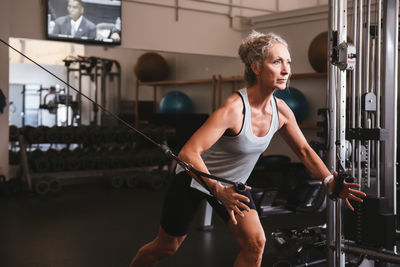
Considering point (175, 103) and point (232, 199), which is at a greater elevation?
point (175, 103)

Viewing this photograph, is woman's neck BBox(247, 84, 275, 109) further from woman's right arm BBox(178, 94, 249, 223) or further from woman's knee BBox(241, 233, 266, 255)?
woman's knee BBox(241, 233, 266, 255)

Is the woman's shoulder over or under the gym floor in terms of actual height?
over

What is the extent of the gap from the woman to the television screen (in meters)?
4.23

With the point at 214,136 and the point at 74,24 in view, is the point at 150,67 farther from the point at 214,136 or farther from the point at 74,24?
the point at 214,136

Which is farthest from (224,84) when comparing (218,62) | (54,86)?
(54,86)

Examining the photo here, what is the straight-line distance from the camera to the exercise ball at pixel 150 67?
23.7 ft

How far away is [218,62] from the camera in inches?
292

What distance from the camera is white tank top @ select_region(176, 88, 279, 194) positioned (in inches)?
72.7

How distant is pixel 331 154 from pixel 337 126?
146 mm

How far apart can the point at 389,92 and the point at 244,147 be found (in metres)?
1.17

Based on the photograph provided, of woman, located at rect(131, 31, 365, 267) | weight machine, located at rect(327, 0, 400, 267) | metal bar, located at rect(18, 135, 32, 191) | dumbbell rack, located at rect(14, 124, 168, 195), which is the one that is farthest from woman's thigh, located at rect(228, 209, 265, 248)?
metal bar, located at rect(18, 135, 32, 191)

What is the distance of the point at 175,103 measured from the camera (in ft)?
23.8

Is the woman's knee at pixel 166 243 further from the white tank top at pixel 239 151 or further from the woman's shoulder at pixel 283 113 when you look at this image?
the woman's shoulder at pixel 283 113

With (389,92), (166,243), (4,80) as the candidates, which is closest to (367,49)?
(389,92)
